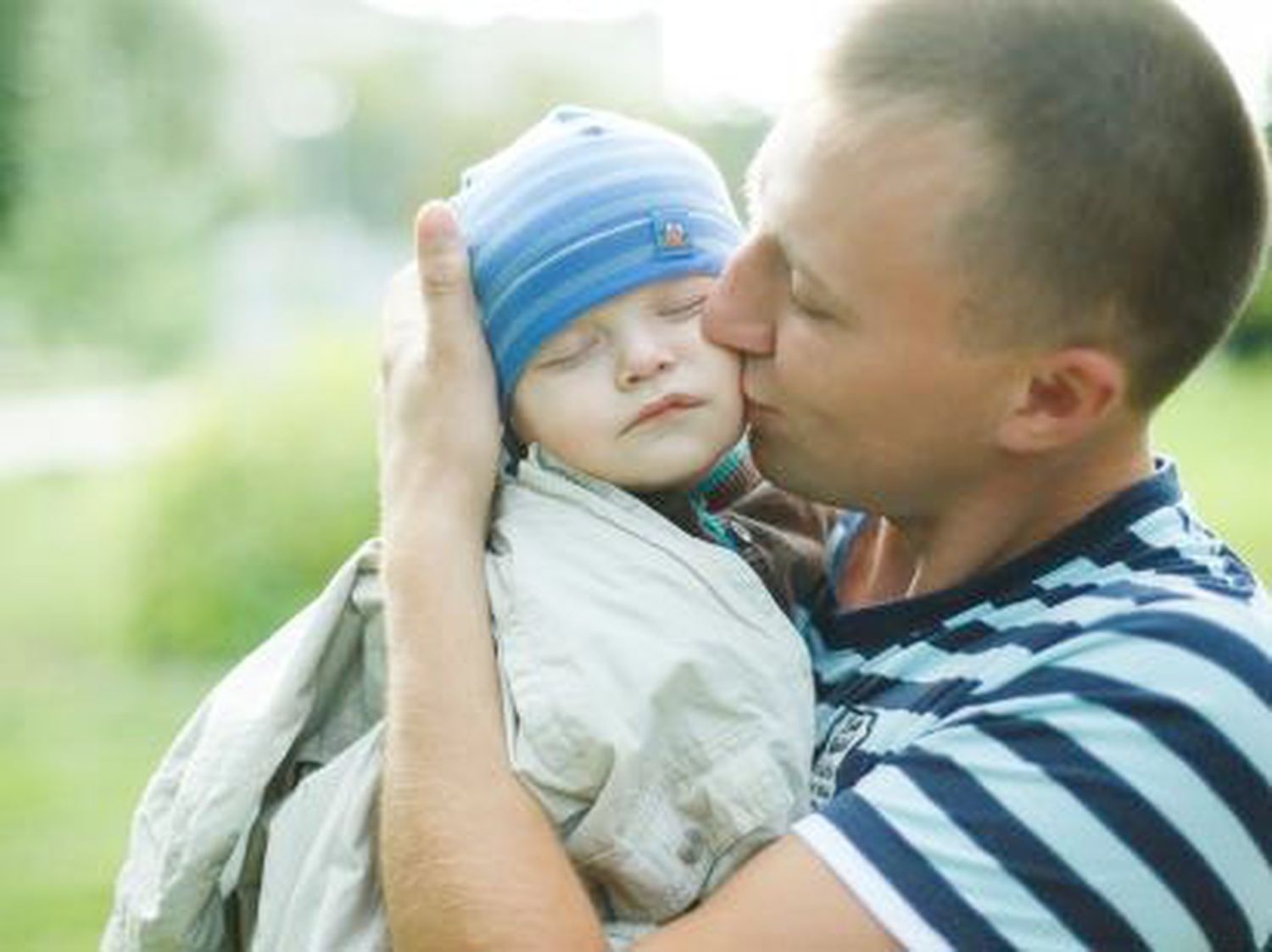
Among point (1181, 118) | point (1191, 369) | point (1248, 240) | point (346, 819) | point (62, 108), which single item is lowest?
point (62, 108)

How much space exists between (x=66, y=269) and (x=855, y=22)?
31.6 ft

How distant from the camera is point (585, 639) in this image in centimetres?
170

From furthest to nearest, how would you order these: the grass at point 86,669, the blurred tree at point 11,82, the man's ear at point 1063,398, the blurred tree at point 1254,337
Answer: the blurred tree at point 1254,337 < the blurred tree at point 11,82 < the grass at point 86,669 < the man's ear at point 1063,398

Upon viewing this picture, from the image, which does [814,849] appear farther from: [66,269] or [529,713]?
[66,269]

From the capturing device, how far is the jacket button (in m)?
1.69

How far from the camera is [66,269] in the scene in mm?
10922

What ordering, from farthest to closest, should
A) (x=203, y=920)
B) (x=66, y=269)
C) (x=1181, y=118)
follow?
(x=66, y=269) < (x=203, y=920) < (x=1181, y=118)

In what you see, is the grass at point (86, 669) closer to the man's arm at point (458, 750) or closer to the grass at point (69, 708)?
the grass at point (69, 708)

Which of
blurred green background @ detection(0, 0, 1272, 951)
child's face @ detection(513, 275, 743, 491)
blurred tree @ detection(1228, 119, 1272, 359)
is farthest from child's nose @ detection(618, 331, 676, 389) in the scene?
blurred tree @ detection(1228, 119, 1272, 359)

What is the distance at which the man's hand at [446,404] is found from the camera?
188cm

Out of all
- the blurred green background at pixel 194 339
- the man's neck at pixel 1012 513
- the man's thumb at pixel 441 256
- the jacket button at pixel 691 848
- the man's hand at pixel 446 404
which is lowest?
the blurred green background at pixel 194 339

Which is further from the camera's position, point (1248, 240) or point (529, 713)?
point (1248, 240)

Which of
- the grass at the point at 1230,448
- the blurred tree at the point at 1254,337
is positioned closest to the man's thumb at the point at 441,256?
the grass at the point at 1230,448

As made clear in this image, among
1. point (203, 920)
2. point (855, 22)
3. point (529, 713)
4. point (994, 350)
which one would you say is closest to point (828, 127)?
point (855, 22)
